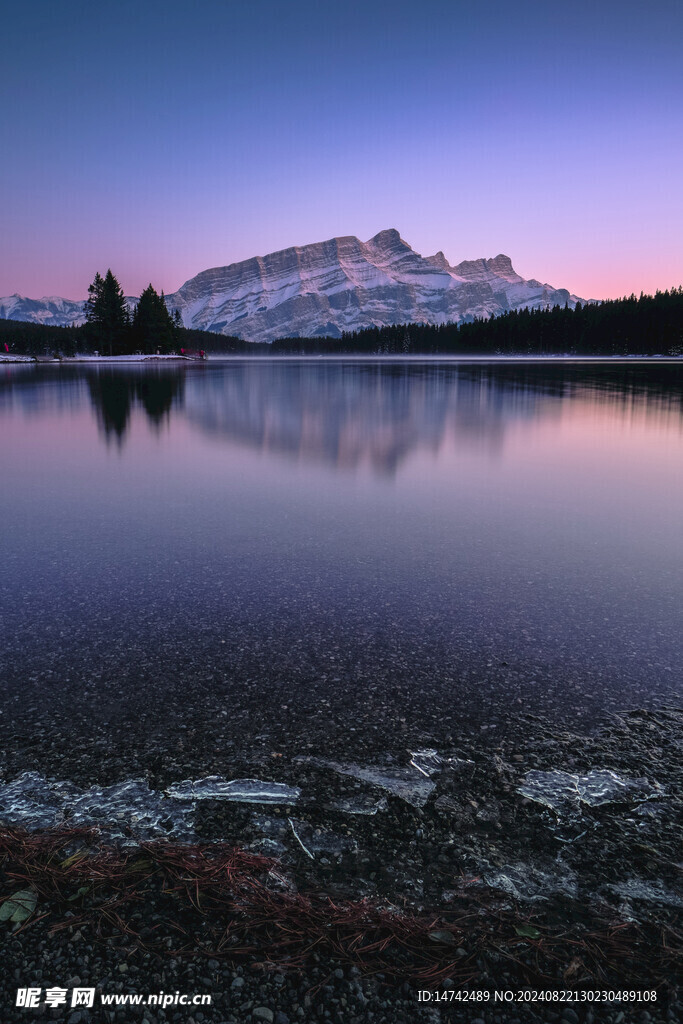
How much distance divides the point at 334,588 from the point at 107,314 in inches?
4838

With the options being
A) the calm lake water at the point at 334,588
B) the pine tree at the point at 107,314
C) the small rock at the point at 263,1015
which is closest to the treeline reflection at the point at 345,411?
the calm lake water at the point at 334,588

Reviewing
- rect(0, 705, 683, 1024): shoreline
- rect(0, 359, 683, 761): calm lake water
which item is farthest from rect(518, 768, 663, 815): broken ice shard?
rect(0, 359, 683, 761): calm lake water

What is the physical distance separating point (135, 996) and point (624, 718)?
12.9 ft

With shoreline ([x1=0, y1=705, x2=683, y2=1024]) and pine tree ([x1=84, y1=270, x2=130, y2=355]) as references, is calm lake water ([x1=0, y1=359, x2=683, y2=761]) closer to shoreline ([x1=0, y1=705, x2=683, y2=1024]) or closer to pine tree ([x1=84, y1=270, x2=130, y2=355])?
shoreline ([x1=0, y1=705, x2=683, y2=1024])

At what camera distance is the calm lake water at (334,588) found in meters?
4.91

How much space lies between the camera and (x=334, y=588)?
729 cm

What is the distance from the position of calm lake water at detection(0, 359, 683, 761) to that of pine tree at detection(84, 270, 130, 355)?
360 feet

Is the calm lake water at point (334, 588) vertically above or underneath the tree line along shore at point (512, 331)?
underneath

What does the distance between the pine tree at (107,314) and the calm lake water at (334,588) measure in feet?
360

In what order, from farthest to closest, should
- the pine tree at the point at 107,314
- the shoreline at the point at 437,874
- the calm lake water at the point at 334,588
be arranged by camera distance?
the pine tree at the point at 107,314 < the calm lake water at the point at 334,588 < the shoreline at the point at 437,874

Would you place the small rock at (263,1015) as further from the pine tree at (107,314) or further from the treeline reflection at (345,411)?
the pine tree at (107,314)

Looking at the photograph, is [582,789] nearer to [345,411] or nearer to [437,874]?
[437,874]

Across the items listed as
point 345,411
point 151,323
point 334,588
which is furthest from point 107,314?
point 334,588

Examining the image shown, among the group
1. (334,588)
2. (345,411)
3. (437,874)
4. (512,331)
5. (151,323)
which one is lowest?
(437,874)
